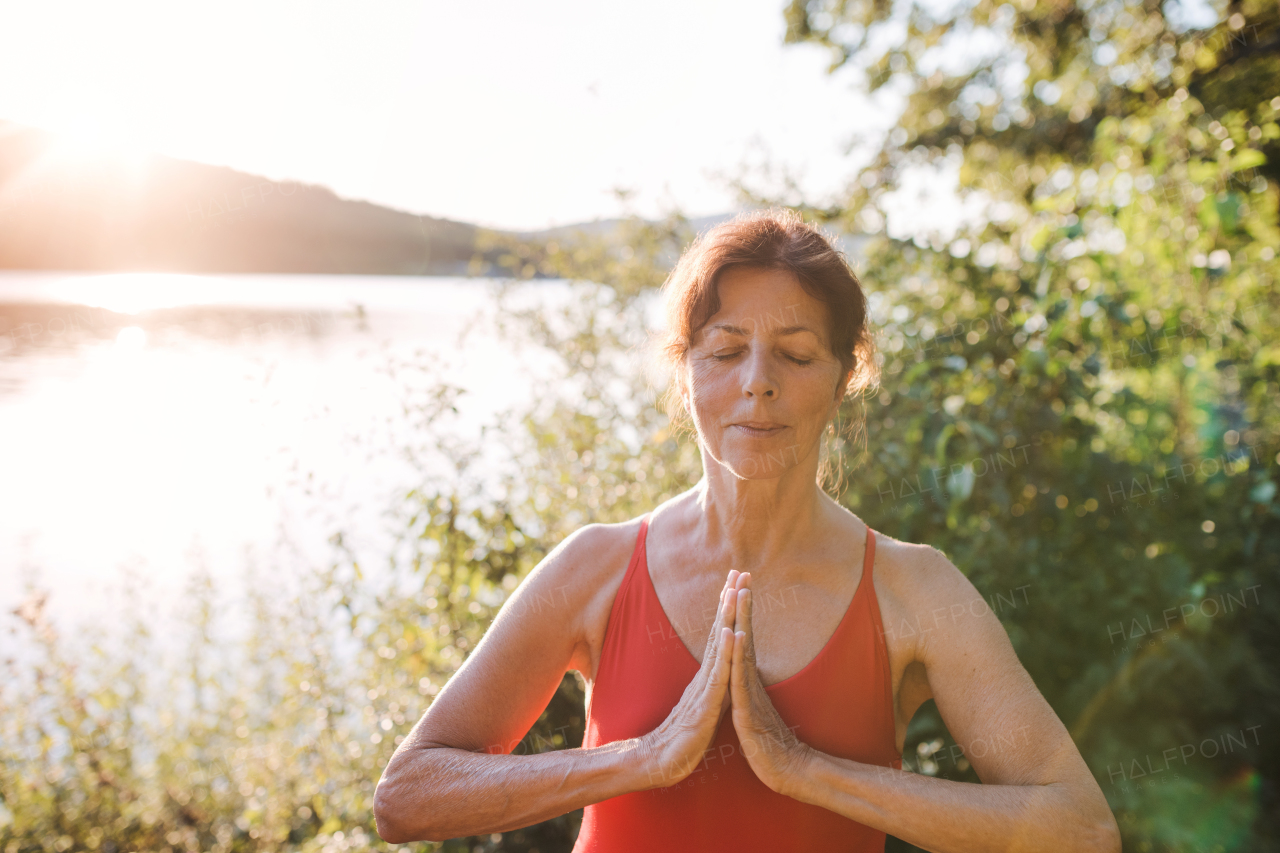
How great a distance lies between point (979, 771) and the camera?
1460 mm

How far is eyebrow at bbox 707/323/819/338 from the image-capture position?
1.59 m

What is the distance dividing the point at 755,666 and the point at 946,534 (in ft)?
5.80

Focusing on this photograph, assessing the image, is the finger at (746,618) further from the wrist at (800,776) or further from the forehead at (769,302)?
the forehead at (769,302)

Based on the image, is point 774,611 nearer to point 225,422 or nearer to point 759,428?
point 759,428

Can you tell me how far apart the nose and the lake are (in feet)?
4.75

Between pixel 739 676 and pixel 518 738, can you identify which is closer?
pixel 739 676

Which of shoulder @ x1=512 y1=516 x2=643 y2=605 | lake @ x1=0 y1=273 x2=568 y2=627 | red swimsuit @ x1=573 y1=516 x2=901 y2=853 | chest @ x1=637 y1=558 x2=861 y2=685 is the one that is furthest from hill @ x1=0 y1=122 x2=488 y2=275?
red swimsuit @ x1=573 y1=516 x2=901 y2=853

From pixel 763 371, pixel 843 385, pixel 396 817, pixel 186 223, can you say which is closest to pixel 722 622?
pixel 763 371

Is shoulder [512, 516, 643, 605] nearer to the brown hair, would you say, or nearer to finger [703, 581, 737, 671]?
finger [703, 581, 737, 671]

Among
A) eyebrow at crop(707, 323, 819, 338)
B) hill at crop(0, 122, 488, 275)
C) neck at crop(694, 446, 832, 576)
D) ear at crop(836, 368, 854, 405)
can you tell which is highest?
hill at crop(0, 122, 488, 275)

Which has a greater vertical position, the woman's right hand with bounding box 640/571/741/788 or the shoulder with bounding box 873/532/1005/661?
the shoulder with bounding box 873/532/1005/661

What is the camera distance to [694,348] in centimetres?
169

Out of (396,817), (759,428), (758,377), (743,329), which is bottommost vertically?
(396,817)

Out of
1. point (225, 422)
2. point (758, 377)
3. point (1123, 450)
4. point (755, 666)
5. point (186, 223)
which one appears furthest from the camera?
point (225, 422)
